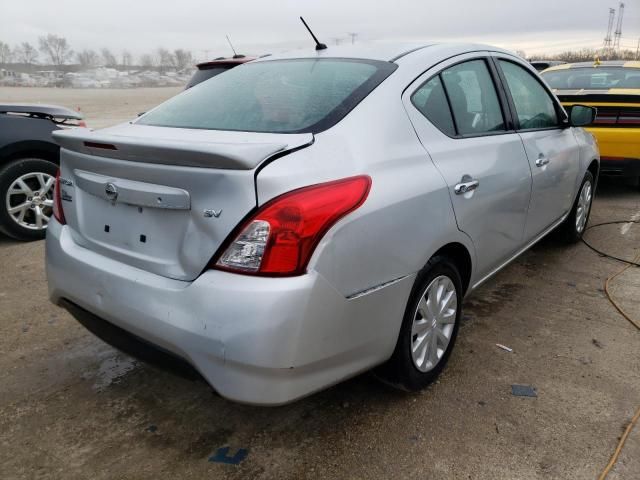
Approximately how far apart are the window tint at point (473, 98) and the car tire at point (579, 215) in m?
1.71

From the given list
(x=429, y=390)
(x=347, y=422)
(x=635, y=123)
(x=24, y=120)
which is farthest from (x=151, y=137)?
(x=635, y=123)

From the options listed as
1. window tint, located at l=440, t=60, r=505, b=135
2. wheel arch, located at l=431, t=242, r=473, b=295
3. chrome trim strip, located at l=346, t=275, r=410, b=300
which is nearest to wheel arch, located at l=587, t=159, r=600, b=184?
window tint, located at l=440, t=60, r=505, b=135

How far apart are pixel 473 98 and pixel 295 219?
159 centimetres

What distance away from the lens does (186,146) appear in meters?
1.86

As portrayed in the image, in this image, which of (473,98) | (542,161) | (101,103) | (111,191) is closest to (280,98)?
(111,191)

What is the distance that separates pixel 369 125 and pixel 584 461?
5.13ft

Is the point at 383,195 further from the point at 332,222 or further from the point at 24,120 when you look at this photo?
the point at 24,120

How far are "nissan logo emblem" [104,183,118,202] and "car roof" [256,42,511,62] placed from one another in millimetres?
1333

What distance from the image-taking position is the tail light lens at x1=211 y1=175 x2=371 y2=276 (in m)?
1.77

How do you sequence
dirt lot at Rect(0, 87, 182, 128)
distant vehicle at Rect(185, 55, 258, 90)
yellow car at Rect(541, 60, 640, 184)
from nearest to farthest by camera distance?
yellow car at Rect(541, 60, 640, 184)
distant vehicle at Rect(185, 55, 258, 90)
dirt lot at Rect(0, 87, 182, 128)

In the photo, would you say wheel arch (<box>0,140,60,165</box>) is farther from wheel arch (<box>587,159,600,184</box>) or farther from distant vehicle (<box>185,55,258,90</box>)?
wheel arch (<box>587,159,600,184</box>)

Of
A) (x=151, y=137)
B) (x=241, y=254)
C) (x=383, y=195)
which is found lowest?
(x=241, y=254)

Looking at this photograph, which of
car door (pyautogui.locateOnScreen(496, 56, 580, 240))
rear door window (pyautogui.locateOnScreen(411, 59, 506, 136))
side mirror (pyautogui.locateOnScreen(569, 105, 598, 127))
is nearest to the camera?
rear door window (pyautogui.locateOnScreen(411, 59, 506, 136))

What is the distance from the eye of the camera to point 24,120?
486 centimetres
